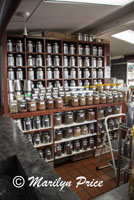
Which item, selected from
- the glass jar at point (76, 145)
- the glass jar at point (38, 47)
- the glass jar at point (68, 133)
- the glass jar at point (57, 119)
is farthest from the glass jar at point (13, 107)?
the glass jar at point (38, 47)

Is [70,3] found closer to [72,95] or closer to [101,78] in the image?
[72,95]

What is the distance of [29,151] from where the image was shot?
106cm

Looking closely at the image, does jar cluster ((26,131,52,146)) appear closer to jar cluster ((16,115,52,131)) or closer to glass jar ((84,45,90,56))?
jar cluster ((16,115,52,131))

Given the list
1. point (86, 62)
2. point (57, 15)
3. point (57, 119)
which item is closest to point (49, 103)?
point (57, 119)

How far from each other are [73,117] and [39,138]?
73 cm

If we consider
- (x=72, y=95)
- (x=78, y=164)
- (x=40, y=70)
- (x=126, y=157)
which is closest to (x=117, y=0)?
(x=72, y=95)

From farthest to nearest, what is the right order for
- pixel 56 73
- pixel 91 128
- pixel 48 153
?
pixel 56 73
pixel 91 128
pixel 48 153

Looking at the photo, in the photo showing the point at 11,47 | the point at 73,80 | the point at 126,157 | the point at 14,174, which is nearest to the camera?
the point at 14,174

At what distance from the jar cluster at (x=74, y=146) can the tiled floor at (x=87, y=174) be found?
0.23 m

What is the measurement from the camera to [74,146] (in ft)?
10.1

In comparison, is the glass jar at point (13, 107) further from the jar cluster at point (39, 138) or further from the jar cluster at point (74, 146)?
the jar cluster at point (74, 146)

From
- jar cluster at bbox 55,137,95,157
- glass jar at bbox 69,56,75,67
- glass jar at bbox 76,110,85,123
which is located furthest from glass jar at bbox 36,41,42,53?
jar cluster at bbox 55,137,95,157

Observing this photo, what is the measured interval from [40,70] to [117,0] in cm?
208

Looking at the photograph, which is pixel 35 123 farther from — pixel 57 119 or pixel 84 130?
pixel 84 130
